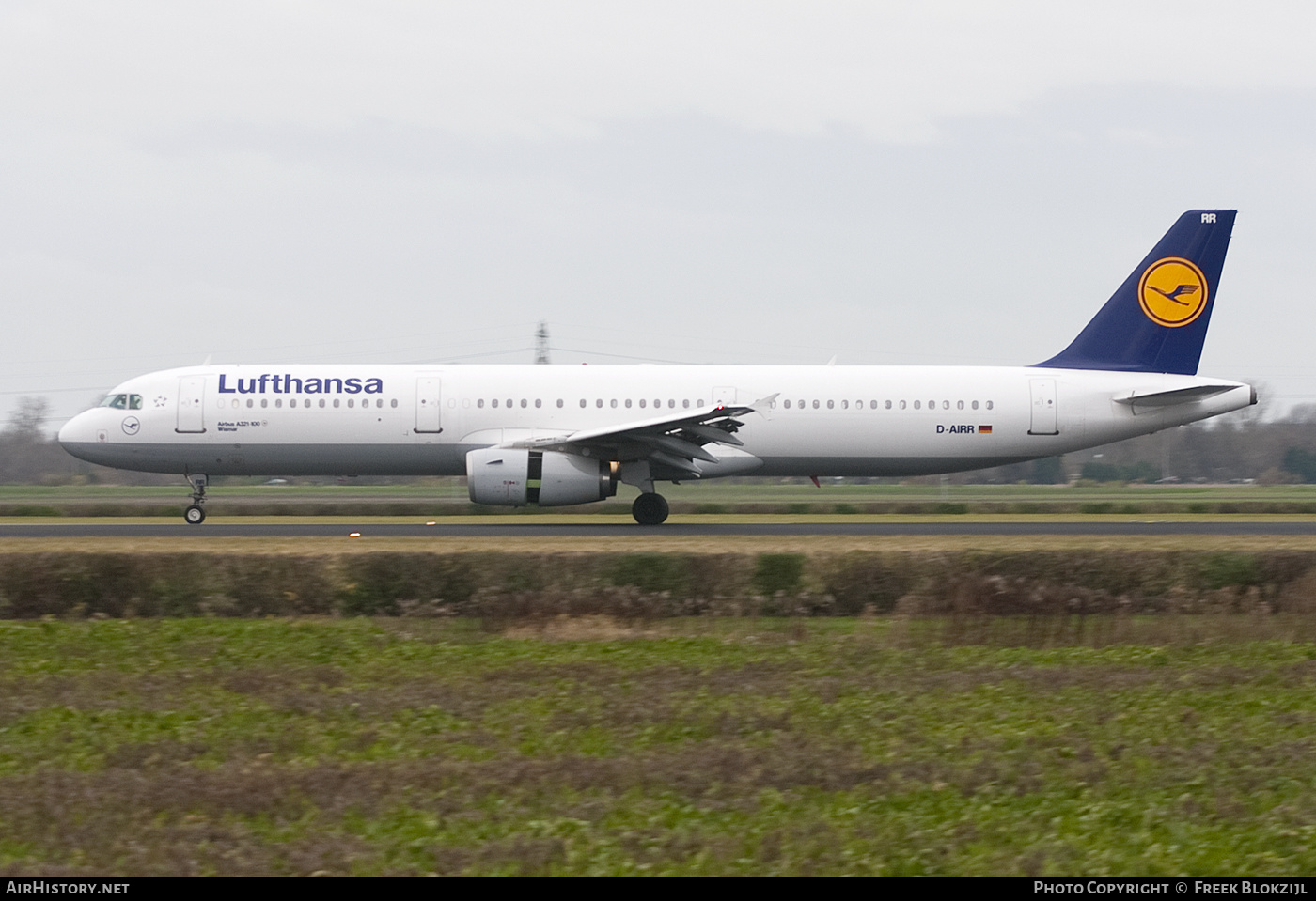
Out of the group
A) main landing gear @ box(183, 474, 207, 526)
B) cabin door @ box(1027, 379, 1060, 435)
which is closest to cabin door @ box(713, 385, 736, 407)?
cabin door @ box(1027, 379, 1060, 435)

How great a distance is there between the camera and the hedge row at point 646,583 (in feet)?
48.1

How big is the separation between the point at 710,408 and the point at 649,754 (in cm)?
1838

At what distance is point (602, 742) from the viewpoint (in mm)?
8508

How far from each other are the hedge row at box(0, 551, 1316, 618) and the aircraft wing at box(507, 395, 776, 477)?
8.73 metres

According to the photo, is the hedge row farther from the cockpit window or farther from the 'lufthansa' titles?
the cockpit window

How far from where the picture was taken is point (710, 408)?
86.2 feet

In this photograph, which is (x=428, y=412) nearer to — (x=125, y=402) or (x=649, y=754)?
(x=125, y=402)

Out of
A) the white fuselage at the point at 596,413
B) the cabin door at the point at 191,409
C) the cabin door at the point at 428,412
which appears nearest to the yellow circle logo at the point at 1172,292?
the white fuselage at the point at 596,413

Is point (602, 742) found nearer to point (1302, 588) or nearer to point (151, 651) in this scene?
point (151, 651)

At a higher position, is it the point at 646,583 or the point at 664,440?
the point at 664,440

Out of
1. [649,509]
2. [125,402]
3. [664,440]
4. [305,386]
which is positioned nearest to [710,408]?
[664,440]

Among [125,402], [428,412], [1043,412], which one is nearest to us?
[428,412]

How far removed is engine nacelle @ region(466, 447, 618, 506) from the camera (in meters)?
24.3

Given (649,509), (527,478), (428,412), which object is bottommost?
(649,509)
